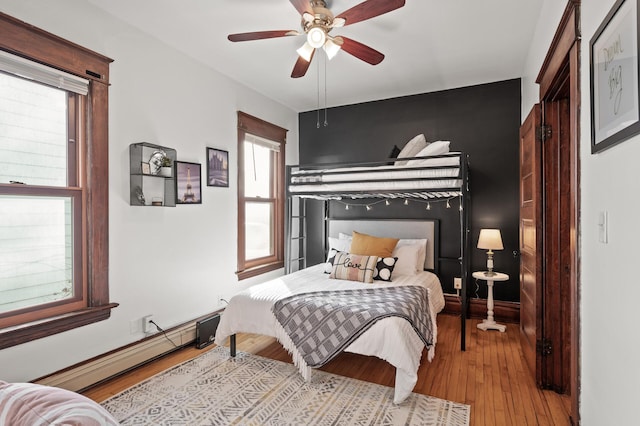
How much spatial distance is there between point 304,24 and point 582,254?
213 cm

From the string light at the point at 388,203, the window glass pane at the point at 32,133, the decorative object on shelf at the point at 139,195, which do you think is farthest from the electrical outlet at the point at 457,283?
the window glass pane at the point at 32,133

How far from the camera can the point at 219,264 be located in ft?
12.3

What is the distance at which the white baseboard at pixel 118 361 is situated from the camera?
7.71ft

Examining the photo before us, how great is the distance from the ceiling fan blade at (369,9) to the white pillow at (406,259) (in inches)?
100.0

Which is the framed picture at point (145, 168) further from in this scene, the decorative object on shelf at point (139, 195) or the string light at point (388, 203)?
the string light at point (388, 203)

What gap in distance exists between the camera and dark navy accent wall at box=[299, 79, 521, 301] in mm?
3953

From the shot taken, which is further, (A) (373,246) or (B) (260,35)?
(A) (373,246)

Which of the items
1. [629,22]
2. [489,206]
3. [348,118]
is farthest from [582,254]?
[348,118]

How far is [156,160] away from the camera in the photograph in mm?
2926

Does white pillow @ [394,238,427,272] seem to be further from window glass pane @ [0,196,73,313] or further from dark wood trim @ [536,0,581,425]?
window glass pane @ [0,196,73,313]

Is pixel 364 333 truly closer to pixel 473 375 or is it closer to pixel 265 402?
pixel 265 402

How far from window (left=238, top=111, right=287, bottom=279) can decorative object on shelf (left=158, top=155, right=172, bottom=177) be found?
108 centimetres

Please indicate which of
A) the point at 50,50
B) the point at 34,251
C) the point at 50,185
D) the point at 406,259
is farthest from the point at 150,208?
the point at 406,259

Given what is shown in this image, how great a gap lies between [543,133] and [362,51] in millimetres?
1432
